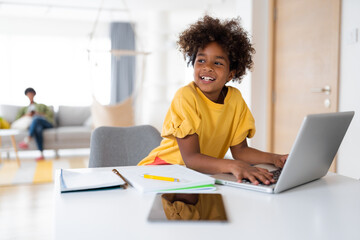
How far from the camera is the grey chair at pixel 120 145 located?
4.71 ft

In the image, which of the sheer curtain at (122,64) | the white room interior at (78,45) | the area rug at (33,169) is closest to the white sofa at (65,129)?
the area rug at (33,169)

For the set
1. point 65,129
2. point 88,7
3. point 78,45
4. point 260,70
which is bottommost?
point 65,129

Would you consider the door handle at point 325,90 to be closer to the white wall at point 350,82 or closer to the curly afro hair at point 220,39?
the white wall at point 350,82

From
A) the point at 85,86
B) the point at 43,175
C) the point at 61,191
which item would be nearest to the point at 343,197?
the point at 61,191

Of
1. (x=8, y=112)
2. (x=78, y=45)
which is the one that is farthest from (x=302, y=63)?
(x=78, y=45)

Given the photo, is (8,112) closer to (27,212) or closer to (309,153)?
(27,212)

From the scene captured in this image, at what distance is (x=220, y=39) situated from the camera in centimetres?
132

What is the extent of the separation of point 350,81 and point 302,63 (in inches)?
21.4

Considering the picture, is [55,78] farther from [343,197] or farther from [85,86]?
[343,197]

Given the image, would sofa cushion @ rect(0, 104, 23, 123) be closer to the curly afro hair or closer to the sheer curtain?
the sheer curtain

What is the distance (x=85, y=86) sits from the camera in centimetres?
725

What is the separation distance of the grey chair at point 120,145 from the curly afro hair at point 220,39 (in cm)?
39

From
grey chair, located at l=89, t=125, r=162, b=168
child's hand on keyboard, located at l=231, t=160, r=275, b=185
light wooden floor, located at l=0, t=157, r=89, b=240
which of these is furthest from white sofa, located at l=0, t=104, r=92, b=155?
child's hand on keyboard, located at l=231, t=160, r=275, b=185

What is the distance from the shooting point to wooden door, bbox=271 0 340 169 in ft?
7.66
